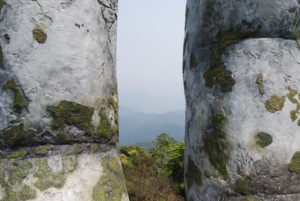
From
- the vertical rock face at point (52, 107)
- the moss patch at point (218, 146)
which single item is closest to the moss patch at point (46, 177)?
the vertical rock face at point (52, 107)

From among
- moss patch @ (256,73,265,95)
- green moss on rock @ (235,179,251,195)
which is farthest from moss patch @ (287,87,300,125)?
green moss on rock @ (235,179,251,195)

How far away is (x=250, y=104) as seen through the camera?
3.65m

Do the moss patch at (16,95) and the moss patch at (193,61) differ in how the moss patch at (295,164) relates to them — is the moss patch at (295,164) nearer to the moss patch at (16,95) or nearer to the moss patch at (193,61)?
the moss patch at (193,61)

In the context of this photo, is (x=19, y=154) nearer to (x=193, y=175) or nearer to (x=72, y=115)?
(x=72, y=115)

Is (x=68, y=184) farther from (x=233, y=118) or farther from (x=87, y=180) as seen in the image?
(x=233, y=118)

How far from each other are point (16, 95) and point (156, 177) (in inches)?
140

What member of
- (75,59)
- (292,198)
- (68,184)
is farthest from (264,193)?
(75,59)

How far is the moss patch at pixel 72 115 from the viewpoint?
117 inches

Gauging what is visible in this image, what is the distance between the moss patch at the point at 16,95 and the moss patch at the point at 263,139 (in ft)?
10.2

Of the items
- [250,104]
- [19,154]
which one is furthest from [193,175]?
[19,154]

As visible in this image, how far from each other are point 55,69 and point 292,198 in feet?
11.8

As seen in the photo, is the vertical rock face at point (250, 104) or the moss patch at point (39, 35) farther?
the vertical rock face at point (250, 104)

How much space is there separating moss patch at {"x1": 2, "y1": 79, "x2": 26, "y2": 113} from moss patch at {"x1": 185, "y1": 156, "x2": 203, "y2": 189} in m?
2.85

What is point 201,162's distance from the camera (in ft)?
13.4
